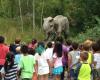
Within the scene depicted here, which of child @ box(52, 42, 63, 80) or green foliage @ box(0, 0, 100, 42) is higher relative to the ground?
green foliage @ box(0, 0, 100, 42)

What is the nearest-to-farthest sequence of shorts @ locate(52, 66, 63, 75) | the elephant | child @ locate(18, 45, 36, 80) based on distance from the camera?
1. child @ locate(18, 45, 36, 80)
2. shorts @ locate(52, 66, 63, 75)
3. the elephant

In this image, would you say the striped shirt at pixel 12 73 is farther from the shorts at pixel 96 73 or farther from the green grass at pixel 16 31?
the green grass at pixel 16 31

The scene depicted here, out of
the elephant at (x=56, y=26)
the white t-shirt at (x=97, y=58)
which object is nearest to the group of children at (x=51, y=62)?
the white t-shirt at (x=97, y=58)

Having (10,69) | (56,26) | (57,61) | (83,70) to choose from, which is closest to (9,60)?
(10,69)

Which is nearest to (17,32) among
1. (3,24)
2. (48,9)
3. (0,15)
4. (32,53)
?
(3,24)

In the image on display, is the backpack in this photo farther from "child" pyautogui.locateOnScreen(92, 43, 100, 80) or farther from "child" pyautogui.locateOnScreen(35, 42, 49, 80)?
"child" pyautogui.locateOnScreen(92, 43, 100, 80)

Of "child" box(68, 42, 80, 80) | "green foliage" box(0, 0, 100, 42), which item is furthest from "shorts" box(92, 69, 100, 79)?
"green foliage" box(0, 0, 100, 42)

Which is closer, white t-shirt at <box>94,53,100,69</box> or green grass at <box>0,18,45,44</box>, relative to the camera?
white t-shirt at <box>94,53,100,69</box>

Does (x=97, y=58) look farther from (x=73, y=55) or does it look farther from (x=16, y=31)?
(x=16, y=31)

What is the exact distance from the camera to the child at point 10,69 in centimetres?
1342

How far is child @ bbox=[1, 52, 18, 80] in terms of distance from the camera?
44.0 feet

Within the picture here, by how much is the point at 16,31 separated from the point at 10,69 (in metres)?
23.3

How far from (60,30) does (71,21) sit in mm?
6637

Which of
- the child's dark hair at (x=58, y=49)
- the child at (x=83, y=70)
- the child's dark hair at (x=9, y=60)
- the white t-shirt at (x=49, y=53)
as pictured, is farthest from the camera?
the white t-shirt at (x=49, y=53)
